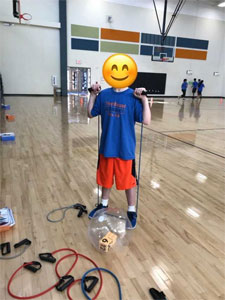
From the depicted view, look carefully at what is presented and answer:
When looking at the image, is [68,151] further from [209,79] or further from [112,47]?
[209,79]

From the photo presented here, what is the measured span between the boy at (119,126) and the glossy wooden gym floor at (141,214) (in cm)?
51

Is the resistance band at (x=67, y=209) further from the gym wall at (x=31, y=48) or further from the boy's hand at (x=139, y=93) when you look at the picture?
the gym wall at (x=31, y=48)

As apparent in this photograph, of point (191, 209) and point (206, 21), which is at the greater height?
point (206, 21)

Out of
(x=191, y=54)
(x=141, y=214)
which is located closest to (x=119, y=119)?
(x=141, y=214)

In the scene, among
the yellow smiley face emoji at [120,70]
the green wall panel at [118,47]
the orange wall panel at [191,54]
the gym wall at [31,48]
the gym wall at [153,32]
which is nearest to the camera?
the yellow smiley face emoji at [120,70]

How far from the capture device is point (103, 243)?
174cm

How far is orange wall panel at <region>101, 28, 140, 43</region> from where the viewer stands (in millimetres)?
14656

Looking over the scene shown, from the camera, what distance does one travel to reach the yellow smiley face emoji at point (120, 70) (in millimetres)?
1675

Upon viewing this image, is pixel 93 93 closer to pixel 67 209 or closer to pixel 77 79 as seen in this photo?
pixel 67 209

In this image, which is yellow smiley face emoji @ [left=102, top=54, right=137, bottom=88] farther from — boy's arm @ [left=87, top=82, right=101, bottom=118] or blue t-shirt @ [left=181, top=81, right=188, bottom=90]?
blue t-shirt @ [left=181, top=81, right=188, bottom=90]

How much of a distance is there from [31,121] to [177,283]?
19.1ft

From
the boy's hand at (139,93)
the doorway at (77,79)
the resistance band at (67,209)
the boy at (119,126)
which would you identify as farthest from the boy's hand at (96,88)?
the doorway at (77,79)

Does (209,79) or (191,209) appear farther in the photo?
(209,79)

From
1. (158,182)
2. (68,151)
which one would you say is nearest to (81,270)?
(158,182)
